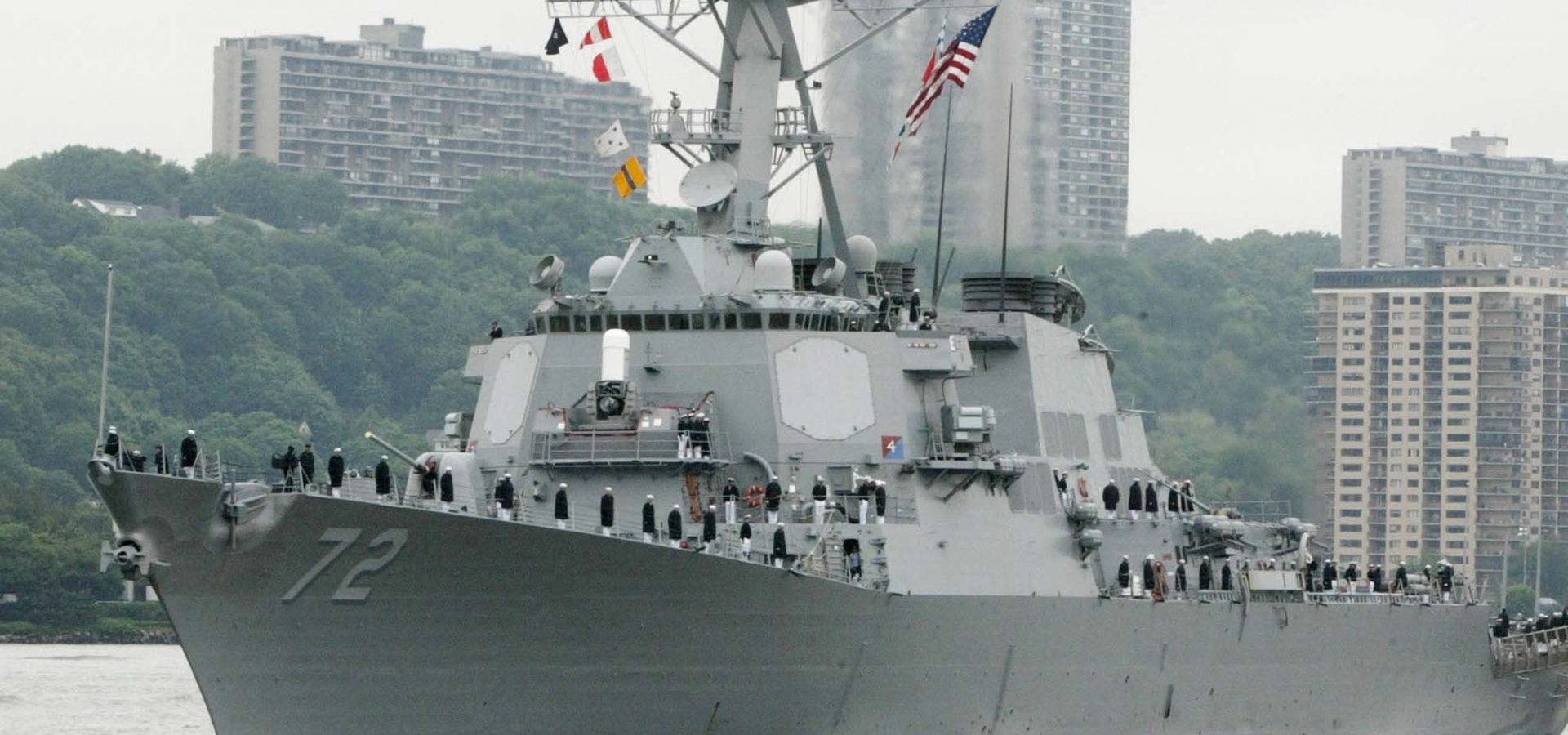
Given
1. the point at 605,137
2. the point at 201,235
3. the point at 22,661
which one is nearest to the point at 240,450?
the point at 22,661

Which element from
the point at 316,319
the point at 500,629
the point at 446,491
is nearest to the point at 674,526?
the point at 446,491

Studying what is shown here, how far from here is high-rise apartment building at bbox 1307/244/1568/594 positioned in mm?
83688

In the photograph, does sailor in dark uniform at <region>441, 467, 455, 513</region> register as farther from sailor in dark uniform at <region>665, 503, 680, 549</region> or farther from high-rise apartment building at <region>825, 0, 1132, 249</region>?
high-rise apartment building at <region>825, 0, 1132, 249</region>

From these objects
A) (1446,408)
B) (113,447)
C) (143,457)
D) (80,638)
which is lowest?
(80,638)

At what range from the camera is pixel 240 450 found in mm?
81062

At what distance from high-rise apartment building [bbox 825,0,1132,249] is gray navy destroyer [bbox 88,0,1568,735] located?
811 centimetres

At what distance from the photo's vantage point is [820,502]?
112 ft

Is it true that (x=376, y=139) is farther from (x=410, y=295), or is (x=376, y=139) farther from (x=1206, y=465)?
(x=1206, y=465)

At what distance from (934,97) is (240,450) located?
149 ft

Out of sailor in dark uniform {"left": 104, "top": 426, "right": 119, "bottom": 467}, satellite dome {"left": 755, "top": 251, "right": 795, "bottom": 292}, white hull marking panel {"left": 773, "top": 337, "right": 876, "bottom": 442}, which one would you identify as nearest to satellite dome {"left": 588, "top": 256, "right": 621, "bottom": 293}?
satellite dome {"left": 755, "top": 251, "right": 795, "bottom": 292}

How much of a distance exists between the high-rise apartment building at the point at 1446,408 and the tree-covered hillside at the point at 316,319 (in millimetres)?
2592

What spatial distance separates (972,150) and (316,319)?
47.7 m

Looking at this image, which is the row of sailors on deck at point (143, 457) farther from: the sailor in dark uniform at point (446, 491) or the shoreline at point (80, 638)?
the shoreline at point (80, 638)

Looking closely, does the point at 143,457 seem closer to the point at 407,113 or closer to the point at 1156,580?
the point at 1156,580
